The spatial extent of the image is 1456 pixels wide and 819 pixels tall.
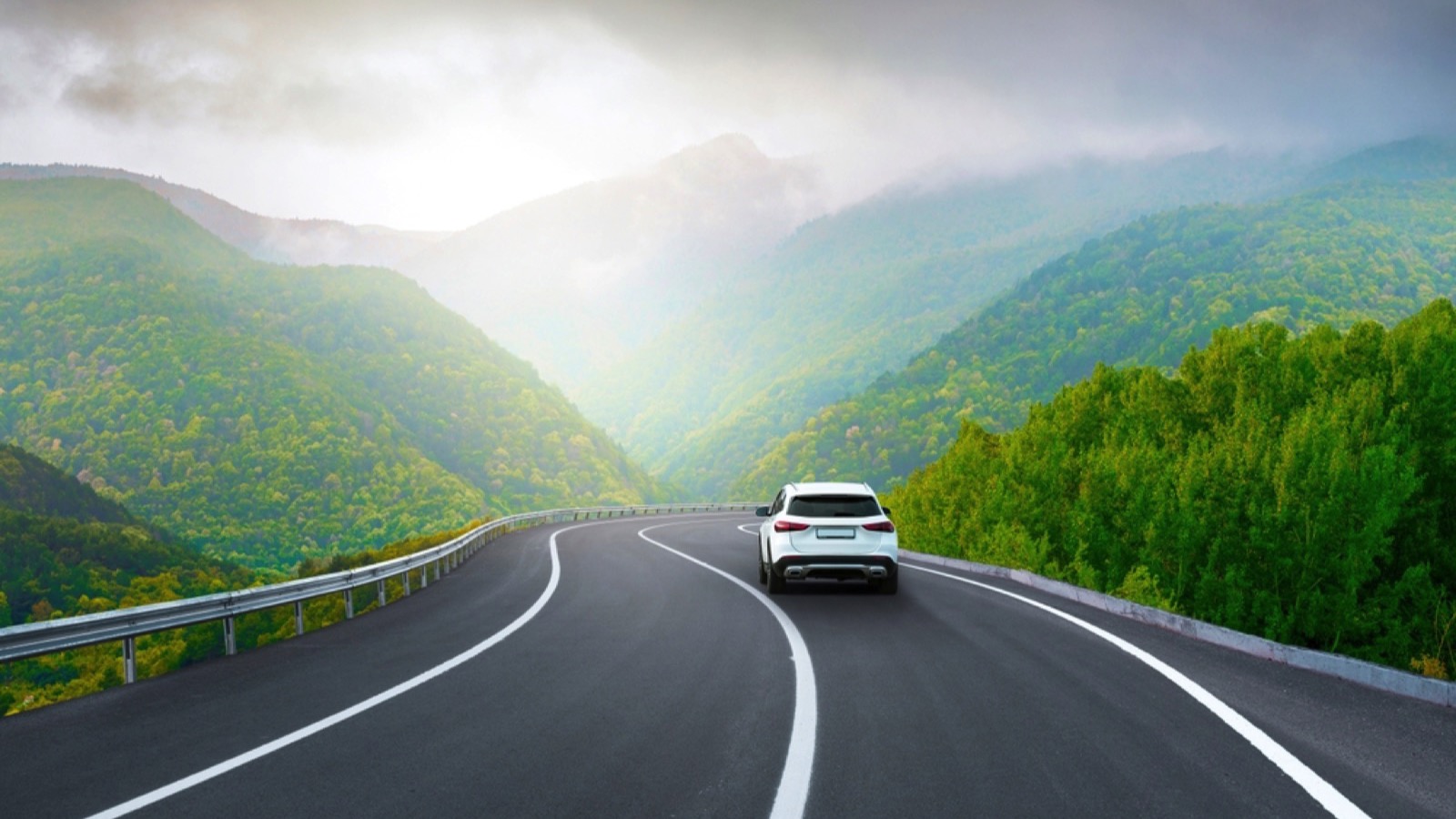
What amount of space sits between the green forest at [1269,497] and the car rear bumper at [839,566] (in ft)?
45.5

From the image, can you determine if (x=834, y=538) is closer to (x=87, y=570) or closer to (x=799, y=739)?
(x=799, y=739)

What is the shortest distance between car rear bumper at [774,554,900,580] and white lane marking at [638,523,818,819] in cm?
283

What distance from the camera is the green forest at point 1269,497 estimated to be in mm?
32719

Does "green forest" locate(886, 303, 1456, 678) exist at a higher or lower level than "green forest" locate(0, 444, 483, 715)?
higher

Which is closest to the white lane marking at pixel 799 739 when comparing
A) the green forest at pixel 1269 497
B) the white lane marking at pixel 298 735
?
the white lane marking at pixel 298 735

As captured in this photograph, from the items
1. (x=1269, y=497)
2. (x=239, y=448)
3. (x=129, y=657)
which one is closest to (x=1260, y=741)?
(x=129, y=657)

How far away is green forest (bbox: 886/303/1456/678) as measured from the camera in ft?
107

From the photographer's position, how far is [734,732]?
643cm

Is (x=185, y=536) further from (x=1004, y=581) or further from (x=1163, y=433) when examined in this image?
(x=1004, y=581)

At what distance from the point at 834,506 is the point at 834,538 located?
1.88 feet

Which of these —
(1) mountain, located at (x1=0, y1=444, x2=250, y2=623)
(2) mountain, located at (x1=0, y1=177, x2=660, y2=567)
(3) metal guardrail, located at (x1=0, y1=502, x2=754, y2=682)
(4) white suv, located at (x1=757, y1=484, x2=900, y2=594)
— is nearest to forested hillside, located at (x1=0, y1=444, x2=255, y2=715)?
(1) mountain, located at (x1=0, y1=444, x2=250, y2=623)

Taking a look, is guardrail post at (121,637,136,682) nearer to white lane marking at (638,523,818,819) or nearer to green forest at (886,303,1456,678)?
white lane marking at (638,523,818,819)

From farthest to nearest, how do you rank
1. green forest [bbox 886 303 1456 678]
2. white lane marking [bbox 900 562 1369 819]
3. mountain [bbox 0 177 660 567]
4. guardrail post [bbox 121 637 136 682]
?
mountain [bbox 0 177 660 567] → green forest [bbox 886 303 1456 678] → guardrail post [bbox 121 637 136 682] → white lane marking [bbox 900 562 1369 819]

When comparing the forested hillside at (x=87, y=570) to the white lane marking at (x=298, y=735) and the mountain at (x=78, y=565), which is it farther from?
A: the white lane marking at (x=298, y=735)
